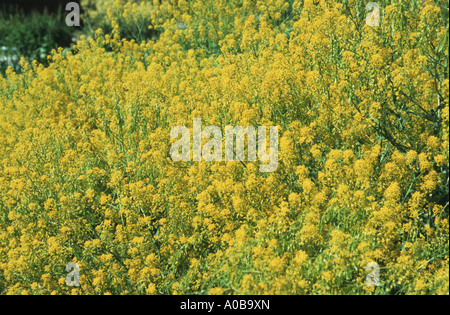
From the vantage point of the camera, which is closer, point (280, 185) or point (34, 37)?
point (280, 185)

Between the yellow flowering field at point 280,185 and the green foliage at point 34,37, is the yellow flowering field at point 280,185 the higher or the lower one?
the lower one

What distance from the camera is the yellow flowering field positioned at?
119 inches

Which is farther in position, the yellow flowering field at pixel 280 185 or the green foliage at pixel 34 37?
the green foliage at pixel 34 37

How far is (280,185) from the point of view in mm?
3568

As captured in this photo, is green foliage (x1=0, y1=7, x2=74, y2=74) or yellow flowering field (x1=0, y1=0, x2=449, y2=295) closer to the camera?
yellow flowering field (x1=0, y1=0, x2=449, y2=295)

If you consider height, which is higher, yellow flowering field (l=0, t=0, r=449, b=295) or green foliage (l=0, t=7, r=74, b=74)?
green foliage (l=0, t=7, r=74, b=74)

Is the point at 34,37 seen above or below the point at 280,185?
above

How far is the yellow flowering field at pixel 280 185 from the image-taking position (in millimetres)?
3016

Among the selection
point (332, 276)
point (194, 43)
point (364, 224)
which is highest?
point (194, 43)

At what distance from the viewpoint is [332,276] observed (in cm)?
285
